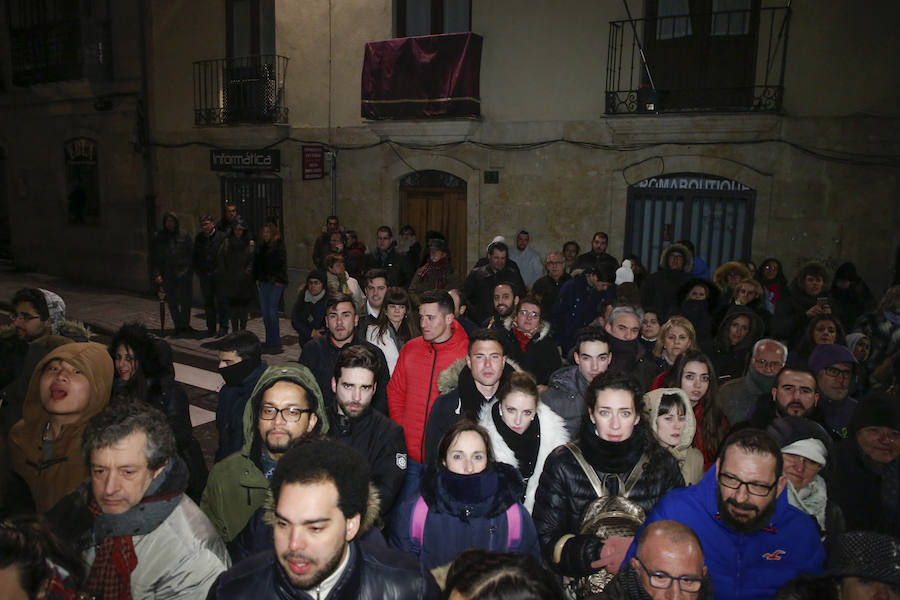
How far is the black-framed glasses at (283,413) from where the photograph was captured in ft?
10.9

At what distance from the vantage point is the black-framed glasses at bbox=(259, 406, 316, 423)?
3.32m

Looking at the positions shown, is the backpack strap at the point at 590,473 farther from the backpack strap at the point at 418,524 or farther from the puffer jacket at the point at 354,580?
the puffer jacket at the point at 354,580

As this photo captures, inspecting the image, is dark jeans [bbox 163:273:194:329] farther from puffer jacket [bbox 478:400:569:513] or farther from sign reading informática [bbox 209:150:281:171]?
puffer jacket [bbox 478:400:569:513]

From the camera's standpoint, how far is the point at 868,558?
2525mm

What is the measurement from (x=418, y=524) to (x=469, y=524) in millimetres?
243

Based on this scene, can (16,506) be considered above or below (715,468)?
below

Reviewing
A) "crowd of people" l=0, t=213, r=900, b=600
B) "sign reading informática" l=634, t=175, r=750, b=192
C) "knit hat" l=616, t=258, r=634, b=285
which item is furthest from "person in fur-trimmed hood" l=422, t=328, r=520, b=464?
"sign reading informática" l=634, t=175, r=750, b=192

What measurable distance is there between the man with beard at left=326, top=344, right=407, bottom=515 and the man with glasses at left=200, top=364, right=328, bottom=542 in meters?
0.46

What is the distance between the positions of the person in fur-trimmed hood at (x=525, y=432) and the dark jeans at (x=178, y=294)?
350 inches

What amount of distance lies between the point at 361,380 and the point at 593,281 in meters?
4.75

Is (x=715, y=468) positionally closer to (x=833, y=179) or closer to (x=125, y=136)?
(x=833, y=179)

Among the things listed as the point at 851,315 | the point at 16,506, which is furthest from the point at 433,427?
the point at 851,315

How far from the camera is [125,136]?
15.9 meters

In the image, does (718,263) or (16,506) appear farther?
(718,263)
